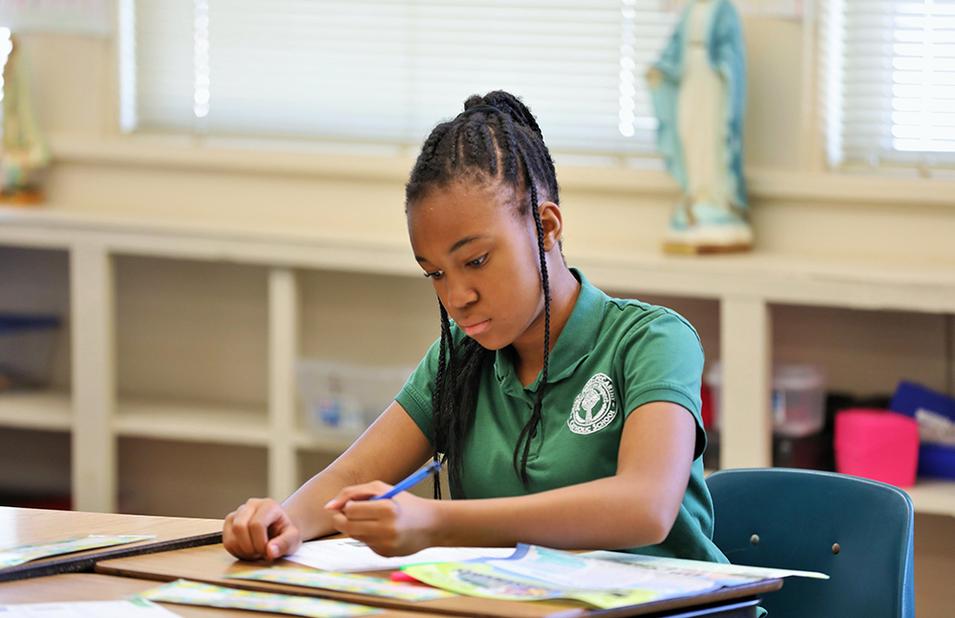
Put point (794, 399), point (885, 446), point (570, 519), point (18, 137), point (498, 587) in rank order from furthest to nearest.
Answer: point (18, 137) → point (794, 399) → point (885, 446) → point (570, 519) → point (498, 587)

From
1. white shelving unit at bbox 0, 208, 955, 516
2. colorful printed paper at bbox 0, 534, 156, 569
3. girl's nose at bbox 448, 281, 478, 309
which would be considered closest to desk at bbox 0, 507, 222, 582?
colorful printed paper at bbox 0, 534, 156, 569

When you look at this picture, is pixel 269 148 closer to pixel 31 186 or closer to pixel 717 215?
pixel 31 186

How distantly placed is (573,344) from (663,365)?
0.14 m

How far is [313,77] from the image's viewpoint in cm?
342

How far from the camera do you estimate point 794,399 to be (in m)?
2.79

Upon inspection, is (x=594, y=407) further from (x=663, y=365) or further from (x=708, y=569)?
(x=708, y=569)

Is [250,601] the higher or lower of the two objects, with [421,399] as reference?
lower

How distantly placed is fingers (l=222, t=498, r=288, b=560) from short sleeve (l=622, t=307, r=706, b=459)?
15.7 inches

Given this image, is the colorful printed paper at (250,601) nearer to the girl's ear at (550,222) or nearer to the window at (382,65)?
the girl's ear at (550,222)

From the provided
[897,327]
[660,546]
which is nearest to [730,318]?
[897,327]

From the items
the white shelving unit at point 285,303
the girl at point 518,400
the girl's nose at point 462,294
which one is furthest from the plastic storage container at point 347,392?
the girl's nose at point 462,294

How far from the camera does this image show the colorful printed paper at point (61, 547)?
1.35 metres

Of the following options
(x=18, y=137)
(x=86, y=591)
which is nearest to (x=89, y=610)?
(x=86, y=591)

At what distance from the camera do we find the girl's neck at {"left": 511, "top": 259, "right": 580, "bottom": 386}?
1.58 meters
